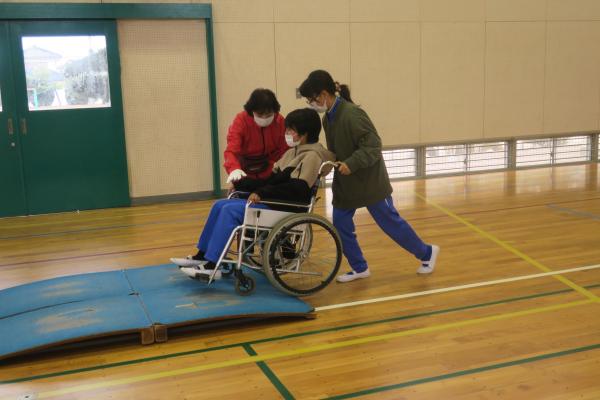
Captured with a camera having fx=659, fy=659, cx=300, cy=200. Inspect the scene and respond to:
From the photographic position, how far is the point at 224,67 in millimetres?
7445

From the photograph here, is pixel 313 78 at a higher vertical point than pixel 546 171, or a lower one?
higher

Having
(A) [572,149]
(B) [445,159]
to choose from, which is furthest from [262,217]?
(A) [572,149]

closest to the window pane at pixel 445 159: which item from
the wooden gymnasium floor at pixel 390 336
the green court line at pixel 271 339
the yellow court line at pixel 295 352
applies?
the wooden gymnasium floor at pixel 390 336

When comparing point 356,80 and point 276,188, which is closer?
point 276,188

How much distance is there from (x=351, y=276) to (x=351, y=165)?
0.82 meters

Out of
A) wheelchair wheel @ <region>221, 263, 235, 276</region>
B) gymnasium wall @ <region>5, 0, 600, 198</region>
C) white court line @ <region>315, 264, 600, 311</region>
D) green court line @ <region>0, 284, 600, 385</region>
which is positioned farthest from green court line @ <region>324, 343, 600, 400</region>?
gymnasium wall @ <region>5, 0, 600, 198</region>

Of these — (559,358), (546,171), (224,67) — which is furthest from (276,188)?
(546,171)

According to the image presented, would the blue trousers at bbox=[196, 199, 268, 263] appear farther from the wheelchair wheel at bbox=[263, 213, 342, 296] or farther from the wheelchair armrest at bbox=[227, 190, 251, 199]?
the wheelchair armrest at bbox=[227, 190, 251, 199]

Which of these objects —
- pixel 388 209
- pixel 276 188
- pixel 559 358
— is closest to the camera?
pixel 559 358

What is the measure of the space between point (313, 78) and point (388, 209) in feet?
3.12

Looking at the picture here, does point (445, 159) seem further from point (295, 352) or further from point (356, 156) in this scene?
point (295, 352)

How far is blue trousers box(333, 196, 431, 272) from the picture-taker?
4.18 metres

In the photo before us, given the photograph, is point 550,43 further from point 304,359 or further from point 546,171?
point 304,359

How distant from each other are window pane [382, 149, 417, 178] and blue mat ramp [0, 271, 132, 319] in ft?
16.8
